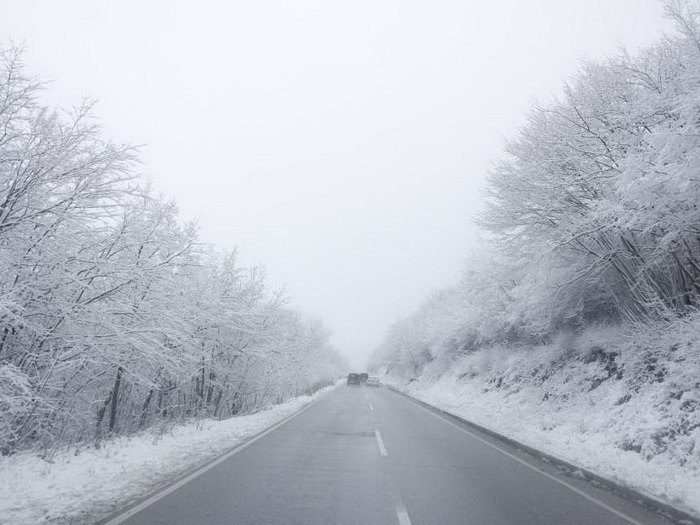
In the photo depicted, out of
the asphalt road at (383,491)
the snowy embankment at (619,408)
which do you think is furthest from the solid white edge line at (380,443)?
the snowy embankment at (619,408)

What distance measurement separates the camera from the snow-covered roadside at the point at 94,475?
564 cm

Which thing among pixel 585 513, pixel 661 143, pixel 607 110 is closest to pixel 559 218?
pixel 607 110

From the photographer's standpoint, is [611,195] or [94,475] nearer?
[94,475]

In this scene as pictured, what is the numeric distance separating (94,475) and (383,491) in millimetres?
4519

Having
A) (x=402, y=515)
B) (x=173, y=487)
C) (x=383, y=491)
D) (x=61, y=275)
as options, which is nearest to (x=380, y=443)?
(x=383, y=491)

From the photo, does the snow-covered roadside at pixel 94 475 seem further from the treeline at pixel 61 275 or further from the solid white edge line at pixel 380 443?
the solid white edge line at pixel 380 443

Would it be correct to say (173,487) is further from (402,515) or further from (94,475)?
(402,515)

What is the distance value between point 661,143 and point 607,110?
17.0 feet

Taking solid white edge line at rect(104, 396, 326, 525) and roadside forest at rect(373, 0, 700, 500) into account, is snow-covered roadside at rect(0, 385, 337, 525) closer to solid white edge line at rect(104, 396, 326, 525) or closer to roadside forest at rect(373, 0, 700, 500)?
solid white edge line at rect(104, 396, 326, 525)

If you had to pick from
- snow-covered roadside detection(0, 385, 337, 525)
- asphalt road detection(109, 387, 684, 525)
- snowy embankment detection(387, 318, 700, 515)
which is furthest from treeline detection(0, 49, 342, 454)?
snowy embankment detection(387, 318, 700, 515)

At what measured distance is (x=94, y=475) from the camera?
24.4ft

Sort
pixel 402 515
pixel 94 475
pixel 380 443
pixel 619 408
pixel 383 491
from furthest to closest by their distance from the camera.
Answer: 1. pixel 380 443
2. pixel 619 408
3. pixel 94 475
4. pixel 383 491
5. pixel 402 515

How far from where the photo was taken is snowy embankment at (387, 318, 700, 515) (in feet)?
26.6

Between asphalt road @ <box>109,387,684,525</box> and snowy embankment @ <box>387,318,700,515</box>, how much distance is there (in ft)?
3.26
